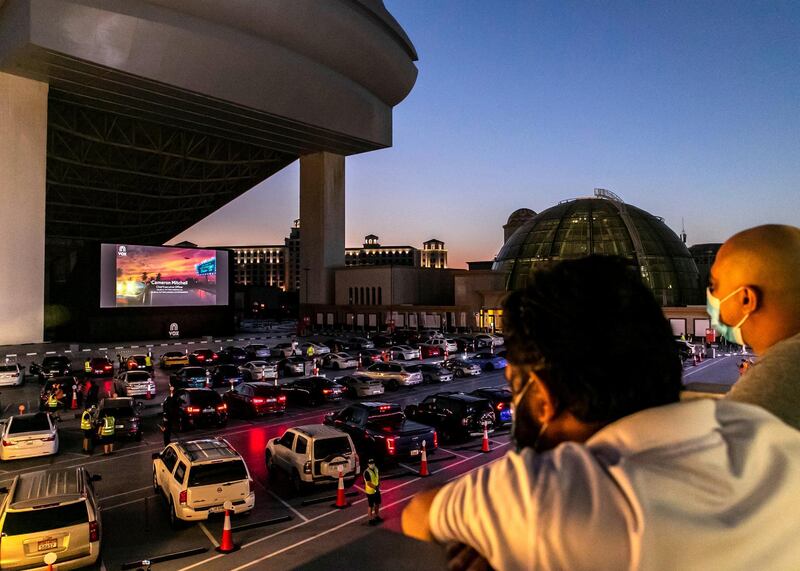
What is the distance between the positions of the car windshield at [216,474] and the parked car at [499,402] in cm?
1050

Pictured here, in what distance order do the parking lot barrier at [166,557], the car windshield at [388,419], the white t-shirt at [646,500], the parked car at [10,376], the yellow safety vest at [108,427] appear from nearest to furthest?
1. the white t-shirt at [646,500]
2. the parking lot barrier at [166,557]
3. the yellow safety vest at [108,427]
4. the car windshield at [388,419]
5. the parked car at [10,376]

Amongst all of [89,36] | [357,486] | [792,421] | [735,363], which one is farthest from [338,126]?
[792,421]

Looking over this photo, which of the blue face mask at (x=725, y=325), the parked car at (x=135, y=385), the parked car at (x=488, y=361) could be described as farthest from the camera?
the parked car at (x=488, y=361)

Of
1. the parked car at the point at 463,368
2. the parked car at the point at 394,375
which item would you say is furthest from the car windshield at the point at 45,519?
the parked car at the point at 463,368

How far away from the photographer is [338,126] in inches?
2544

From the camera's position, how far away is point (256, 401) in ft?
72.8

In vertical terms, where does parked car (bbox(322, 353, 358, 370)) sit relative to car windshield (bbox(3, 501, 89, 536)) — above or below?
below

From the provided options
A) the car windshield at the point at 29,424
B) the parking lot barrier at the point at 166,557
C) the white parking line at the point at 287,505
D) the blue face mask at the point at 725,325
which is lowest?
the white parking line at the point at 287,505

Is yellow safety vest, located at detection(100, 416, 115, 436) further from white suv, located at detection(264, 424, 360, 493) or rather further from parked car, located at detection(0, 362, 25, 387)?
parked car, located at detection(0, 362, 25, 387)

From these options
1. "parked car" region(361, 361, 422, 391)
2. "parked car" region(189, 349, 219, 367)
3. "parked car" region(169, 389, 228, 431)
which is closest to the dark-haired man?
"parked car" region(169, 389, 228, 431)

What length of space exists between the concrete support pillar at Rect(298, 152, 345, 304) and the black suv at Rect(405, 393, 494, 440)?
54942 millimetres

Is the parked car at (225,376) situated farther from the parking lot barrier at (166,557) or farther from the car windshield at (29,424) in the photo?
the parking lot barrier at (166,557)

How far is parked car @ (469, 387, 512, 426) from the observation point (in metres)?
20.1

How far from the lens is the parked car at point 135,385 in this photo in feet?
87.7
